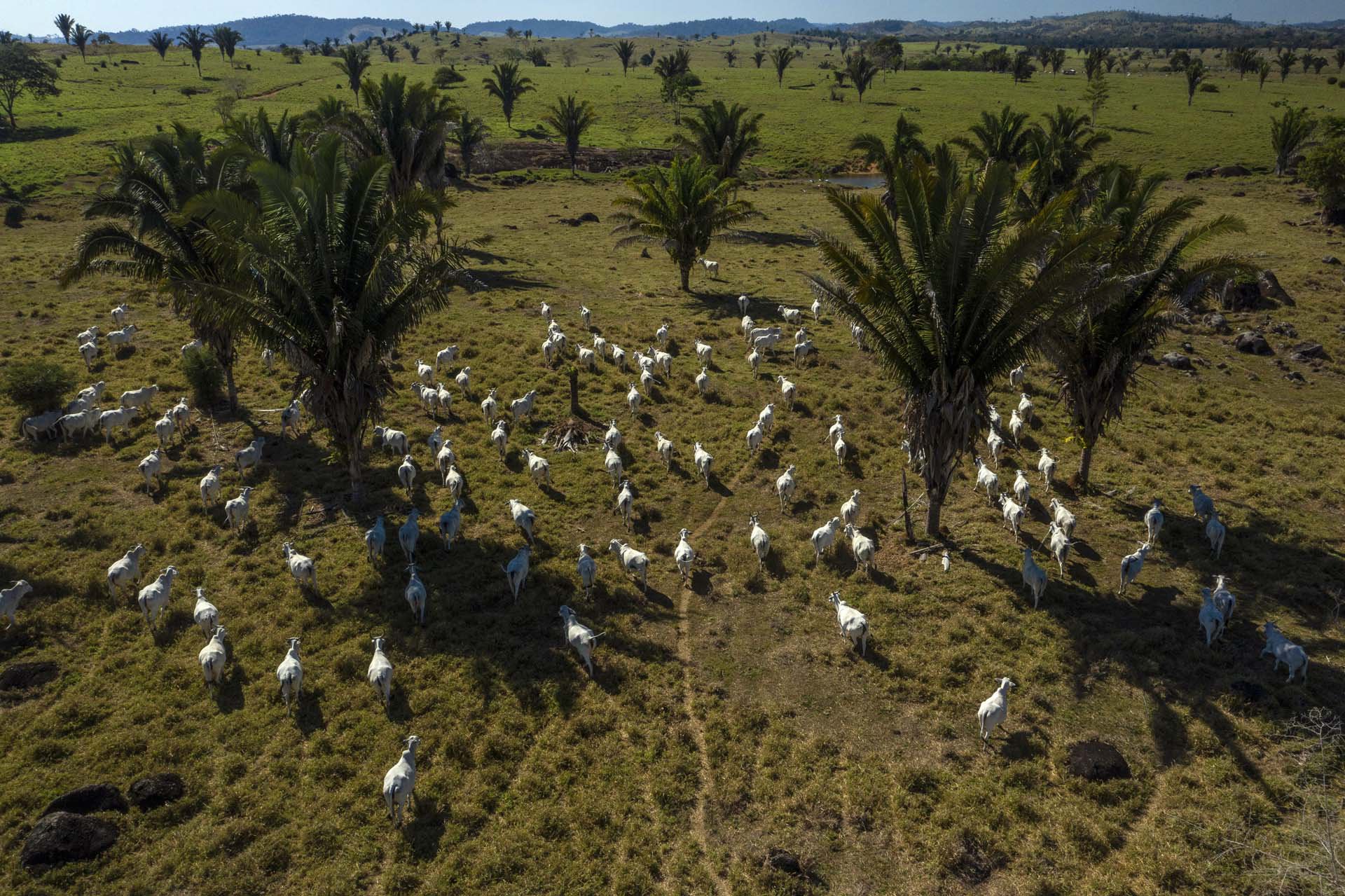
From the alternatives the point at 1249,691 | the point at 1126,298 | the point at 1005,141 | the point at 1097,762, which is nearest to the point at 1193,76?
the point at 1005,141

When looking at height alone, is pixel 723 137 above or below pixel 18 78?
below

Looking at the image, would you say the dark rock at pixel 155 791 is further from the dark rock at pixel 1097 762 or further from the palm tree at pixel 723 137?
the palm tree at pixel 723 137

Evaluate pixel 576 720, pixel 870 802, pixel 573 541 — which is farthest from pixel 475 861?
pixel 573 541

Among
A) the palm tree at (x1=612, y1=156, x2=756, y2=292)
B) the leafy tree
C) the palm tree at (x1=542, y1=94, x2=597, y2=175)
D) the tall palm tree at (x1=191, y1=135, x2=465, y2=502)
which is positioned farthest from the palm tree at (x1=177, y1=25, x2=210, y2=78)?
the tall palm tree at (x1=191, y1=135, x2=465, y2=502)

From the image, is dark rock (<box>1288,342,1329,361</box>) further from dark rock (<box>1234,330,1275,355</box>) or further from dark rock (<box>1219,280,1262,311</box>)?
dark rock (<box>1219,280,1262,311</box>)

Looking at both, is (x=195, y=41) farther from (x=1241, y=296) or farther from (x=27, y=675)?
(x=1241, y=296)

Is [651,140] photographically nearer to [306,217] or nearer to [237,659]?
[306,217]
